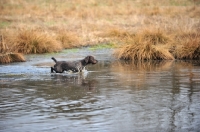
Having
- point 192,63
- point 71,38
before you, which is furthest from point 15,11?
point 192,63

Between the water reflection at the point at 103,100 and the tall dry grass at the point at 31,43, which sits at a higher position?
the tall dry grass at the point at 31,43

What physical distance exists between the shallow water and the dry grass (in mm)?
2409

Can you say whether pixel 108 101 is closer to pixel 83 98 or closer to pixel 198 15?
pixel 83 98

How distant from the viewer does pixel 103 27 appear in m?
34.1

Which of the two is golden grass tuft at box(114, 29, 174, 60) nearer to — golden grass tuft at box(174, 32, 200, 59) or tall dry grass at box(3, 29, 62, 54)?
golden grass tuft at box(174, 32, 200, 59)

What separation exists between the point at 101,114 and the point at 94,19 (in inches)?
1172

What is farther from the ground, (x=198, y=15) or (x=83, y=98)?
(x=198, y=15)

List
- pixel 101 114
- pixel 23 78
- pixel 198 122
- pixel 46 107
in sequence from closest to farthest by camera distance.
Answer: pixel 198 122 → pixel 101 114 → pixel 46 107 → pixel 23 78

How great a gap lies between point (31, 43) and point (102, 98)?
501 inches

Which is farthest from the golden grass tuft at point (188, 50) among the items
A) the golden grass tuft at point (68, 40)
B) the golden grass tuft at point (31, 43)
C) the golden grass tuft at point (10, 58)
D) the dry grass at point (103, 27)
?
the golden grass tuft at point (68, 40)

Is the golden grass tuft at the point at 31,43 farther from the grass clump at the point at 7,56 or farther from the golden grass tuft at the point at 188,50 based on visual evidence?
the golden grass tuft at the point at 188,50

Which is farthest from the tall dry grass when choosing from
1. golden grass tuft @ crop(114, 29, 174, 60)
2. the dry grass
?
golden grass tuft @ crop(114, 29, 174, 60)

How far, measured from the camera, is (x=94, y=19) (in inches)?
1571

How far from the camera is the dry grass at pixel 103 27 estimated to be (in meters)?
21.8
